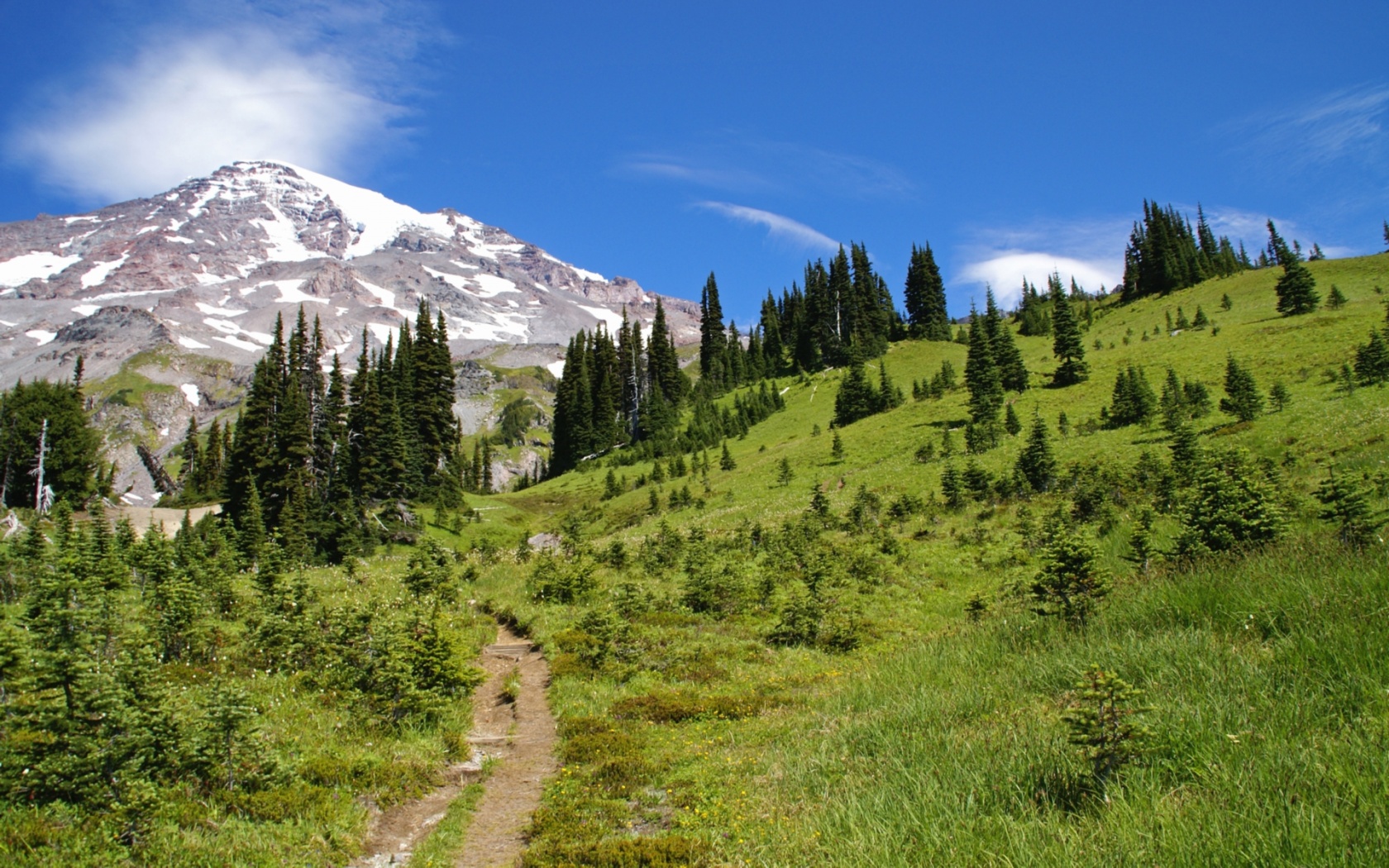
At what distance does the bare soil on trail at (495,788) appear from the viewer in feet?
25.2

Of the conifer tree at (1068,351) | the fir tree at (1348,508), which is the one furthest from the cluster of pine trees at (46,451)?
the conifer tree at (1068,351)

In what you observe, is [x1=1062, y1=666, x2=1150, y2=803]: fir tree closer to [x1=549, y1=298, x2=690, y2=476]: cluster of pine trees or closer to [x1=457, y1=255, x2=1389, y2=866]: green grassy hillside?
[x1=457, y1=255, x2=1389, y2=866]: green grassy hillside

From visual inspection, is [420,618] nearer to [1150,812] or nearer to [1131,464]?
[1150,812]

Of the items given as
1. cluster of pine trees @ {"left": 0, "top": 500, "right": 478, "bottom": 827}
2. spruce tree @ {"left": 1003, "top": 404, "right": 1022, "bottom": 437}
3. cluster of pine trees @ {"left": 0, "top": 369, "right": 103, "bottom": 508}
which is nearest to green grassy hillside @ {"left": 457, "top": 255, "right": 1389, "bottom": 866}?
cluster of pine trees @ {"left": 0, "top": 500, "right": 478, "bottom": 827}

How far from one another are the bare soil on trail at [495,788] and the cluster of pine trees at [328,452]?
24.0m

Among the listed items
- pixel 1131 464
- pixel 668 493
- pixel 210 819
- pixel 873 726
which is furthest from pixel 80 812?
pixel 668 493

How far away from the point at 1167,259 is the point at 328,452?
118 metres

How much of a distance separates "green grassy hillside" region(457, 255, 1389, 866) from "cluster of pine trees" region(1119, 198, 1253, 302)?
298 feet

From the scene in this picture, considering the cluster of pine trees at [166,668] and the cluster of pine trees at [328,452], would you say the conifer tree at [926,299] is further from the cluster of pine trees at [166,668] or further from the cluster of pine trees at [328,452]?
the cluster of pine trees at [166,668]

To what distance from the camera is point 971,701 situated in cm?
815

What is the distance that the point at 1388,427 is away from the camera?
80.3 ft

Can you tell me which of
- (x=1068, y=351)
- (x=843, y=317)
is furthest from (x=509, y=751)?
(x=843, y=317)

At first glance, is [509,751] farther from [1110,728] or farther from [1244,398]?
[1244,398]

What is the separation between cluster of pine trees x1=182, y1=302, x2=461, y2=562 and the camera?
4166cm
